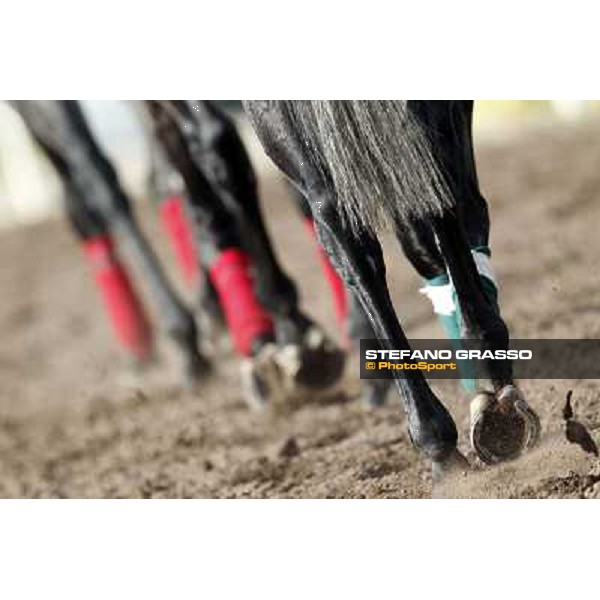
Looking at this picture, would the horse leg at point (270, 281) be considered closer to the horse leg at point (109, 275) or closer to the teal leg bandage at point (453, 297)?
the teal leg bandage at point (453, 297)

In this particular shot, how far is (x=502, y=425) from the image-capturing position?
320 centimetres

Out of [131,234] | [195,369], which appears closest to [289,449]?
[195,369]

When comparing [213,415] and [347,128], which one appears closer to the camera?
[347,128]

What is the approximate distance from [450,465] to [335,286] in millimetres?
578

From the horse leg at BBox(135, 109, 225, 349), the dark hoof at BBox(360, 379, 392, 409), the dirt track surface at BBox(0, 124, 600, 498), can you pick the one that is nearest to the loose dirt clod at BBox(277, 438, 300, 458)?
the dirt track surface at BBox(0, 124, 600, 498)

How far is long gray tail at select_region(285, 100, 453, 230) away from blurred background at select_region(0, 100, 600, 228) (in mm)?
263

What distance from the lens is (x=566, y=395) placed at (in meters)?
3.29

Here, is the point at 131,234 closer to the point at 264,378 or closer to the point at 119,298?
the point at 119,298

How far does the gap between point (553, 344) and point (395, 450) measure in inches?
19.6

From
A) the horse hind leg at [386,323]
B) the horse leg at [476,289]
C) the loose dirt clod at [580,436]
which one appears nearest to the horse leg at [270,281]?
the horse hind leg at [386,323]

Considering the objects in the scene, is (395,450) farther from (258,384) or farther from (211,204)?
(211,204)
